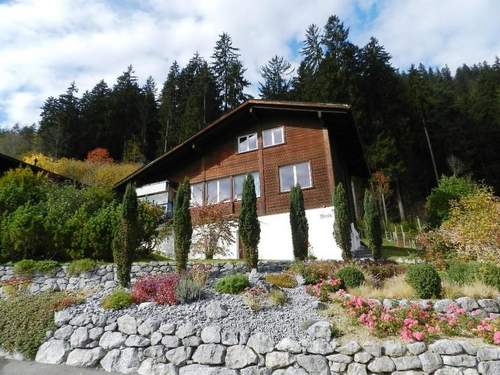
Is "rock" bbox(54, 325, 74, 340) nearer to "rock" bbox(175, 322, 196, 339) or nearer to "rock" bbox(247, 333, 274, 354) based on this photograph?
"rock" bbox(175, 322, 196, 339)

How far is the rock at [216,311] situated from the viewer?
828cm

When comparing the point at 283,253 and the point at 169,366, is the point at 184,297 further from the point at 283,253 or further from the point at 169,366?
the point at 283,253

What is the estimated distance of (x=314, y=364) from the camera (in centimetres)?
692

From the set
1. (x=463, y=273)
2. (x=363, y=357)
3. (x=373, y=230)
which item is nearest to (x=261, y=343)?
(x=363, y=357)

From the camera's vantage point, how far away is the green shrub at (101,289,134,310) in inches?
360

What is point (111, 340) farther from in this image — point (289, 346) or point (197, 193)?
point (197, 193)

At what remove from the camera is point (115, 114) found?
4234 cm

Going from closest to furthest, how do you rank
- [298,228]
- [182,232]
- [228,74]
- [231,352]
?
[231,352]
[182,232]
[298,228]
[228,74]

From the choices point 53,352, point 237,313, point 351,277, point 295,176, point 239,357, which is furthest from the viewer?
point 295,176

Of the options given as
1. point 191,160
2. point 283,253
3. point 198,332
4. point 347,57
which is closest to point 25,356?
point 198,332

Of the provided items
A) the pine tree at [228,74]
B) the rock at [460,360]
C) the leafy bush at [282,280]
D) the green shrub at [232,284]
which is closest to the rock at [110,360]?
the green shrub at [232,284]

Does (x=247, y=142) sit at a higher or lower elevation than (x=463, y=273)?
higher

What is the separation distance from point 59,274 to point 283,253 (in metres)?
9.56

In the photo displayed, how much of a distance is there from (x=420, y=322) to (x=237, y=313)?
3.86 m
